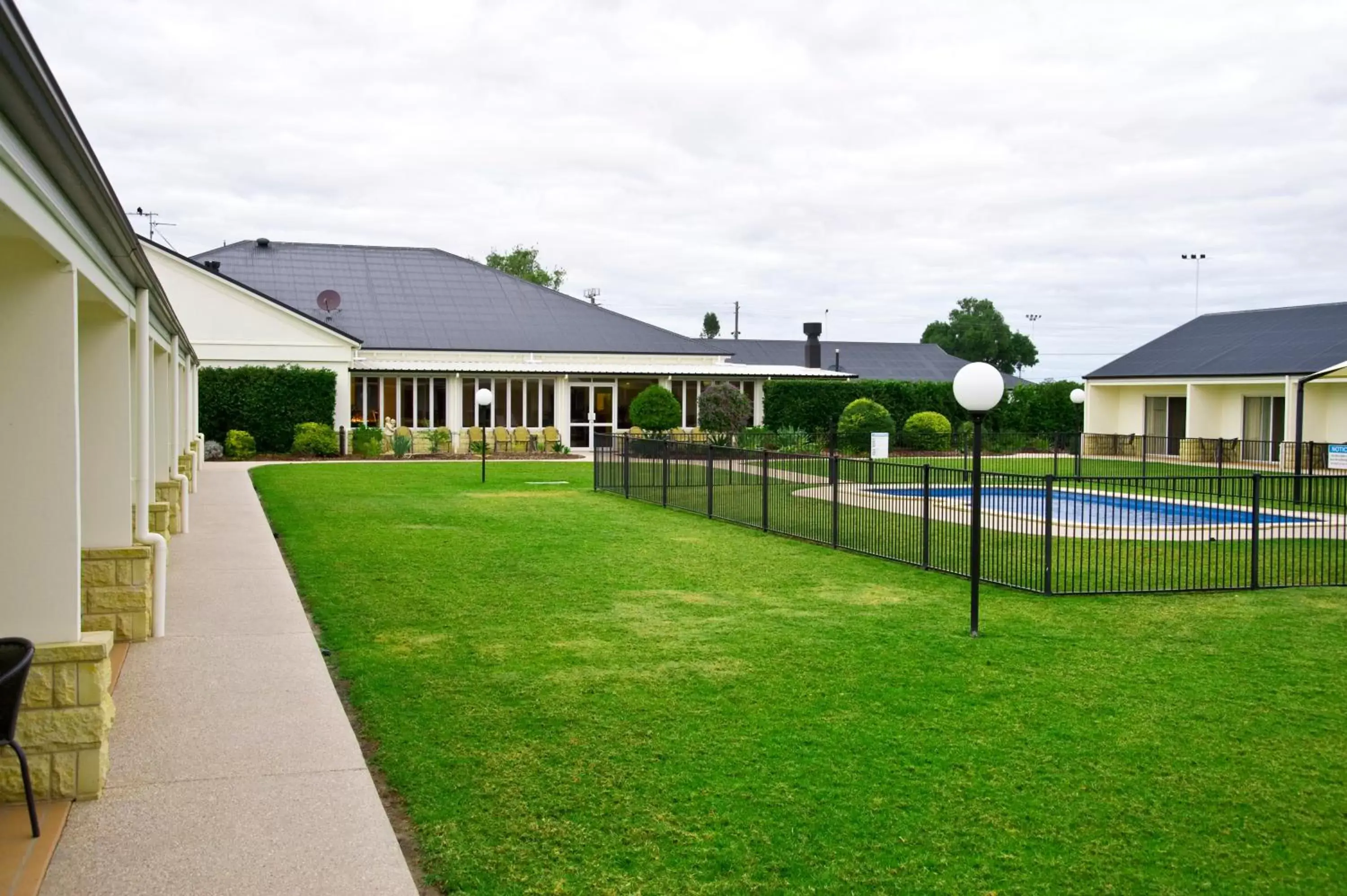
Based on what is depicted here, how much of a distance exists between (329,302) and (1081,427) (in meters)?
27.5

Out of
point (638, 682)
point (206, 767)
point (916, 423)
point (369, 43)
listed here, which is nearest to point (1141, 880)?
point (638, 682)

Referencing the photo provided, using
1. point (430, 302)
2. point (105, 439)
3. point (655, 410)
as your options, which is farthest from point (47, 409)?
point (430, 302)

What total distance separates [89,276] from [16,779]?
2.64m

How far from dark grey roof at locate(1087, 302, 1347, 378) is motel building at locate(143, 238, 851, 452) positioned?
34.4 ft

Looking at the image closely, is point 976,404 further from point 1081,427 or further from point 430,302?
point 1081,427

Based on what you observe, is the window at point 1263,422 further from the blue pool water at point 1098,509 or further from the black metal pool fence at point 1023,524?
the black metal pool fence at point 1023,524

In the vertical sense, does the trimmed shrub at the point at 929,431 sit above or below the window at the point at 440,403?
below

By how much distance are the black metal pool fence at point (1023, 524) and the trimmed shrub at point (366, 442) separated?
51.7ft

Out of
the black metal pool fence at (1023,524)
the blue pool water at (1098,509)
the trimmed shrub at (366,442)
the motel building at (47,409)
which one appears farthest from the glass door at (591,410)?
the motel building at (47,409)

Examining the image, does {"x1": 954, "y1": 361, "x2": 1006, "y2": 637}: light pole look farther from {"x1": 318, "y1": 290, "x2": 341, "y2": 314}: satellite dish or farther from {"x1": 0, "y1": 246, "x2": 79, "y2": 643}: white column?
{"x1": 318, "y1": 290, "x2": 341, "y2": 314}: satellite dish

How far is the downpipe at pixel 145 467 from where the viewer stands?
8.41 metres

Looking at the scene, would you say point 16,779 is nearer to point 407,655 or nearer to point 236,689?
point 236,689

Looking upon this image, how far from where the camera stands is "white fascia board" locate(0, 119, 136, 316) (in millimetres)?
4230

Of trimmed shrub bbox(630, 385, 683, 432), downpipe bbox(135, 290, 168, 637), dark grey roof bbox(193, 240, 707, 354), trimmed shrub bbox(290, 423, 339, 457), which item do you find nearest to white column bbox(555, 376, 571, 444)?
dark grey roof bbox(193, 240, 707, 354)
